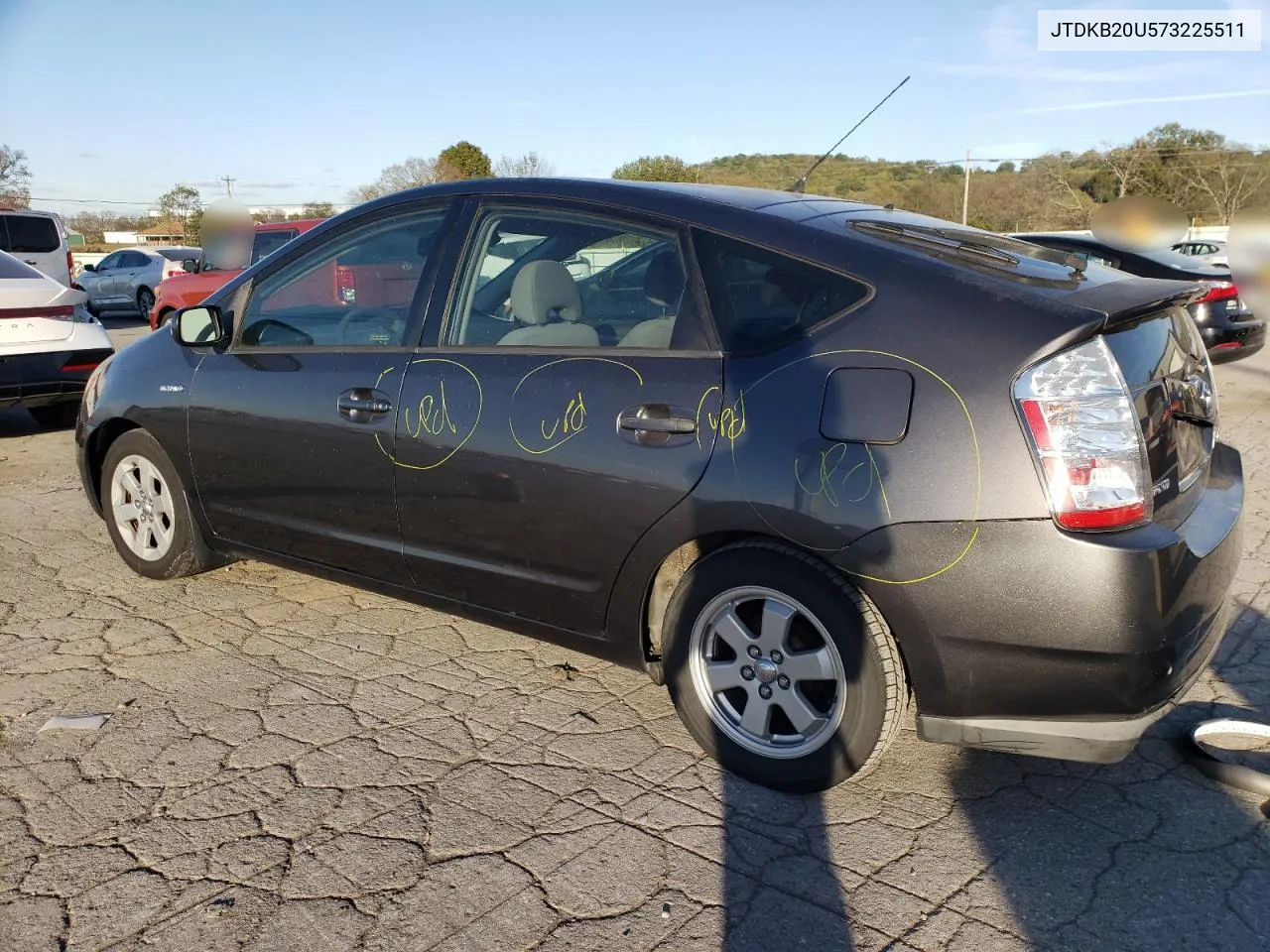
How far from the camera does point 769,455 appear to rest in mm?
2637

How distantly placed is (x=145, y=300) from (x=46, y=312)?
49.2 ft

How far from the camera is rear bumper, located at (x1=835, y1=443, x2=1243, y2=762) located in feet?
7.61

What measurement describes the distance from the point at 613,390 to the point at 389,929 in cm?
151

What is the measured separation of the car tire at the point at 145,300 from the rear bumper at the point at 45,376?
14.5 meters

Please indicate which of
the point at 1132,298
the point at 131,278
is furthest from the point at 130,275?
the point at 1132,298

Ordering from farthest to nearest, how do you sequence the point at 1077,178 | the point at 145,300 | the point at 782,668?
the point at 1077,178 → the point at 145,300 → the point at 782,668

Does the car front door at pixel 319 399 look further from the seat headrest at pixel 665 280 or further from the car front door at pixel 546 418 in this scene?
the seat headrest at pixel 665 280

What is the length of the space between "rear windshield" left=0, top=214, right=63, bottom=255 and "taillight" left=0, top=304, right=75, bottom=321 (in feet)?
26.3

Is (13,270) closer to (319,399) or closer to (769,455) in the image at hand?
(319,399)

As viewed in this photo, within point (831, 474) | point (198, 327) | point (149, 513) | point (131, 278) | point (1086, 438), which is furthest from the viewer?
point (131, 278)

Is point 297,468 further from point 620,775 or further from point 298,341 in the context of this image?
point 620,775

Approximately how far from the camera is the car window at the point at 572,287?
117 inches

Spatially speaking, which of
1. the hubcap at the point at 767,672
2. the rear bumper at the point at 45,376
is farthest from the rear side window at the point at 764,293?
the rear bumper at the point at 45,376

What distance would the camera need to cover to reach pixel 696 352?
284 cm
